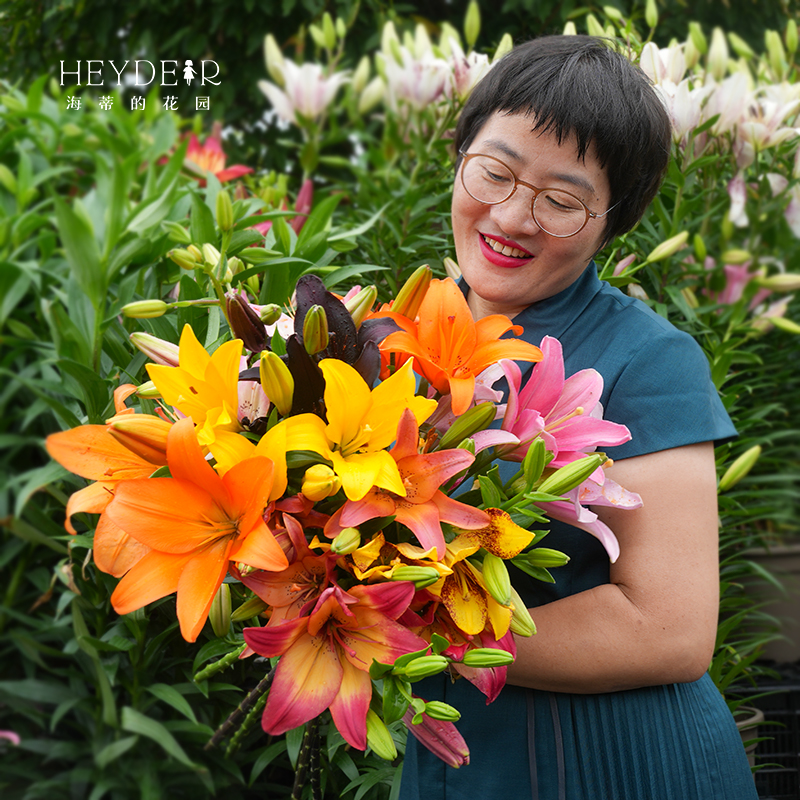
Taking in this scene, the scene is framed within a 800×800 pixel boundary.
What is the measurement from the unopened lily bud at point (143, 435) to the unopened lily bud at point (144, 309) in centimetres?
22

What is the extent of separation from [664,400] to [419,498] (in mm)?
328

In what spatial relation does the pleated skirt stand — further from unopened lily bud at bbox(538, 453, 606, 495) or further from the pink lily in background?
the pink lily in background

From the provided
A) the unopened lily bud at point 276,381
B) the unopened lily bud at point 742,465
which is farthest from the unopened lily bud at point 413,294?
the unopened lily bud at point 742,465

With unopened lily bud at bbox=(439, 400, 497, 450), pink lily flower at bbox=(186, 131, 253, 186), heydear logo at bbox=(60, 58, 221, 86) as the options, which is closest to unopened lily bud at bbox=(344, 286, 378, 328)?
unopened lily bud at bbox=(439, 400, 497, 450)

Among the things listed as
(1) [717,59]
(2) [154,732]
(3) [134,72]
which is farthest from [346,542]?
(3) [134,72]

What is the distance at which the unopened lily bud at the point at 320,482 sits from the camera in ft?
1.42

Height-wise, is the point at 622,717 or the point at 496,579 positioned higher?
the point at 496,579

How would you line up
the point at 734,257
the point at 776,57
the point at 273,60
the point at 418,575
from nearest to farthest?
the point at 418,575 → the point at 734,257 → the point at 776,57 → the point at 273,60

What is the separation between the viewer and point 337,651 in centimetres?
Answer: 45

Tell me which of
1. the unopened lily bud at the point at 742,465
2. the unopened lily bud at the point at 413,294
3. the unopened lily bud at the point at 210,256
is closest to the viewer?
the unopened lily bud at the point at 413,294

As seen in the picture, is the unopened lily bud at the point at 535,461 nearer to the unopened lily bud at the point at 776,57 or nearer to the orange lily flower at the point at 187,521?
the orange lily flower at the point at 187,521

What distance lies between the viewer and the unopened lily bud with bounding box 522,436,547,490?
0.46m

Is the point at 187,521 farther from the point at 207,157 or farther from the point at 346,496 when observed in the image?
the point at 207,157

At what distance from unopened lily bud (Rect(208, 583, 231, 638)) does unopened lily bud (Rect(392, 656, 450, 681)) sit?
154 mm
